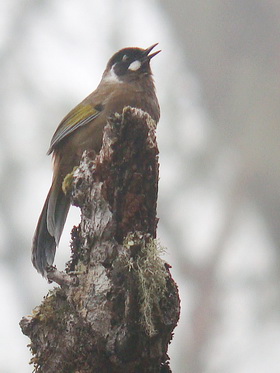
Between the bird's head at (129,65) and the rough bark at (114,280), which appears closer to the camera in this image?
the rough bark at (114,280)

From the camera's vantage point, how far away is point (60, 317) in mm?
3084

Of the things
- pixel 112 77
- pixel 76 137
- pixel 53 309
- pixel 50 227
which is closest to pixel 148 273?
pixel 53 309

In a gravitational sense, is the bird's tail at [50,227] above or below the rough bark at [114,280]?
above

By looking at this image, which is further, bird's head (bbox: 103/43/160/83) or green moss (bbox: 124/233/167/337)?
bird's head (bbox: 103/43/160/83)

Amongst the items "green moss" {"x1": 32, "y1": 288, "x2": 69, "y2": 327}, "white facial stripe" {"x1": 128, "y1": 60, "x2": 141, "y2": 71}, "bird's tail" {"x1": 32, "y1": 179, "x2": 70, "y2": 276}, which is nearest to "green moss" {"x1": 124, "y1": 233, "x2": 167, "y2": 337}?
"green moss" {"x1": 32, "y1": 288, "x2": 69, "y2": 327}

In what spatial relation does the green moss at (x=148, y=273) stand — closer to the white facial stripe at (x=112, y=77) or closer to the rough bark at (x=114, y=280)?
the rough bark at (x=114, y=280)

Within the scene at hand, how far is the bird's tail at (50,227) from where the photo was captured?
4.10 metres

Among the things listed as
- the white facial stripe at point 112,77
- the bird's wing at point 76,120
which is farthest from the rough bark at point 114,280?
the white facial stripe at point 112,77

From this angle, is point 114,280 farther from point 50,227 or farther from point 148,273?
point 50,227

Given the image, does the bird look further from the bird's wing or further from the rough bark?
the rough bark

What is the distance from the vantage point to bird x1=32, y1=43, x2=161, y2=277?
13.8 ft

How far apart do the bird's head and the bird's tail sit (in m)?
0.89

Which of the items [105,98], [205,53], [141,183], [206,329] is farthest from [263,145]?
[141,183]

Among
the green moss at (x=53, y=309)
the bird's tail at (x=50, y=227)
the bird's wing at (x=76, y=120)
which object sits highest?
the bird's wing at (x=76, y=120)
